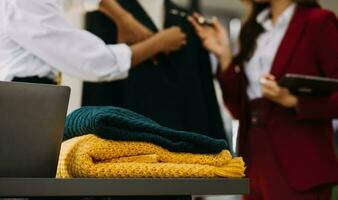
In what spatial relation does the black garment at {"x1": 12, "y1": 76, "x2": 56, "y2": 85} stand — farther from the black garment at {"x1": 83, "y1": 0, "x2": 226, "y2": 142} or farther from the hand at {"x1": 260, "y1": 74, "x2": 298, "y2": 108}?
the hand at {"x1": 260, "y1": 74, "x2": 298, "y2": 108}

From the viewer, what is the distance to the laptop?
758 millimetres

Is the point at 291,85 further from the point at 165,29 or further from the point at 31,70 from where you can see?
the point at 31,70

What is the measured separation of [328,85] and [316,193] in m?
0.32

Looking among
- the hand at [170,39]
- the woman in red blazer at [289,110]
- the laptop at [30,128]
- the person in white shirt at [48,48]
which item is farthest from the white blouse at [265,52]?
the laptop at [30,128]

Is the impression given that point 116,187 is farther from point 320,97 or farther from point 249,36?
point 249,36

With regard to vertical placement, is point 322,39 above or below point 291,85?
above

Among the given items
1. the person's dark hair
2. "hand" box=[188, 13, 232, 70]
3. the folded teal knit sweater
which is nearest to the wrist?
"hand" box=[188, 13, 232, 70]

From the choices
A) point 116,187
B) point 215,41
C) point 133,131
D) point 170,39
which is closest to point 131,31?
point 170,39

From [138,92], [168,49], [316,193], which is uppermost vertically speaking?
[168,49]

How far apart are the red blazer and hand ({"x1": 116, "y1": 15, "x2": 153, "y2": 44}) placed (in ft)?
1.42

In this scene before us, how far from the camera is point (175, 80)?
210cm

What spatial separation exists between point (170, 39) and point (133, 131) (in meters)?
1.22

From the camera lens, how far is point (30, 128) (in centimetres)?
77

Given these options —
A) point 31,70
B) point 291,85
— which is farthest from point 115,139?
point 291,85
